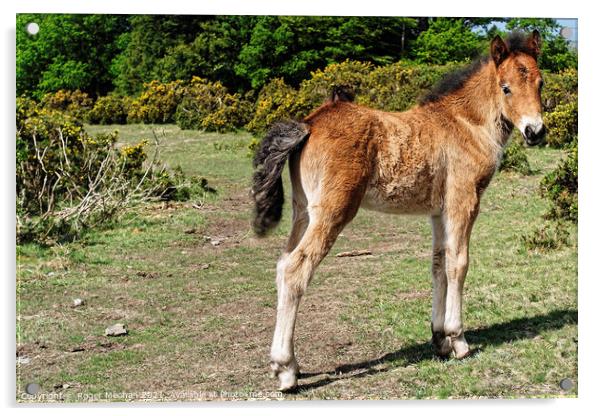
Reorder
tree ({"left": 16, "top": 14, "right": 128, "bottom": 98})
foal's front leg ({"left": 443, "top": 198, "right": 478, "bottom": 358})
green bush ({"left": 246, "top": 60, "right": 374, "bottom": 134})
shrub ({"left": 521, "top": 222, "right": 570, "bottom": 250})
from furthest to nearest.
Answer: shrub ({"left": 521, "top": 222, "right": 570, "bottom": 250}) → green bush ({"left": 246, "top": 60, "right": 374, "bottom": 134}) → tree ({"left": 16, "top": 14, "right": 128, "bottom": 98}) → foal's front leg ({"left": 443, "top": 198, "right": 478, "bottom": 358})

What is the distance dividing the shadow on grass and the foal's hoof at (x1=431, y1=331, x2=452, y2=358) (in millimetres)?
46

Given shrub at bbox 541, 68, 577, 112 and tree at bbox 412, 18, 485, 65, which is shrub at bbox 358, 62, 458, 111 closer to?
tree at bbox 412, 18, 485, 65

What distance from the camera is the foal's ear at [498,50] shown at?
4.69 meters

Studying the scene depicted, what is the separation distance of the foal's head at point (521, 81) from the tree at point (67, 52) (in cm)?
249

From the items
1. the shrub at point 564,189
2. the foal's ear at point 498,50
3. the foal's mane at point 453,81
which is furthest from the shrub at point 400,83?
the shrub at point 564,189

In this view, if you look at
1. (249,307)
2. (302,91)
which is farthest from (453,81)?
(249,307)

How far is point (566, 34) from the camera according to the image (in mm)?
5496

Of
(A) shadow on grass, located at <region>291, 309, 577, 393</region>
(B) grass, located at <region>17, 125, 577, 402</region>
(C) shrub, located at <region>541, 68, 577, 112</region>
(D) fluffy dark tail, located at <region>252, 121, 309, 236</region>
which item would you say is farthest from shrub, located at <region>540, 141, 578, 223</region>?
(D) fluffy dark tail, located at <region>252, 121, 309, 236</region>

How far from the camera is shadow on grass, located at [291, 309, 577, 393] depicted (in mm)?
4676

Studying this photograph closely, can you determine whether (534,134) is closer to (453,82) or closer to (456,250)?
(453,82)

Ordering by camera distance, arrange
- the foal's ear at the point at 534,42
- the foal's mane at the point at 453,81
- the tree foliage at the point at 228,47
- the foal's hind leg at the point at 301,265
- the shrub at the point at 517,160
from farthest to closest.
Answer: the shrub at the point at 517,160
the tree foliage at the point at 228,47
the foal's mane at the point at 453,81
the foal's ear at the point at 534,42
the foal's hind leg at the point at 301,265

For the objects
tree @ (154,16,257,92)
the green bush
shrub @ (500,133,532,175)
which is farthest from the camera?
shrub @ (500,133,532,175)

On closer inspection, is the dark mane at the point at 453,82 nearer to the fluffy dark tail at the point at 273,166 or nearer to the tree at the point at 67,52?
the fluffy dark tail at the point at 273,166

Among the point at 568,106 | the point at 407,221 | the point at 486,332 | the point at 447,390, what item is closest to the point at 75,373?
the point at 447,390
